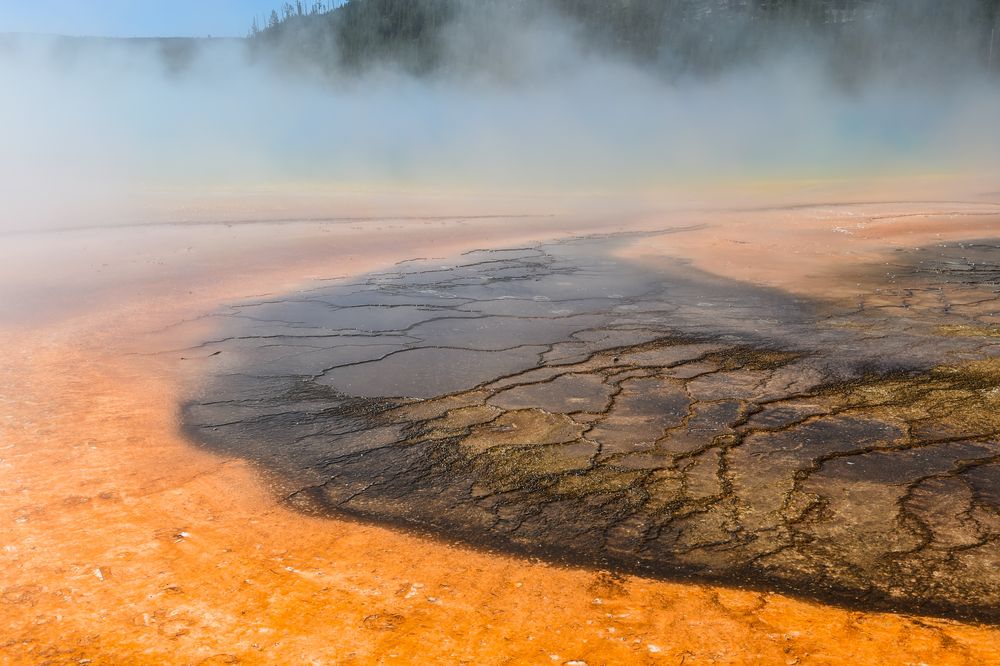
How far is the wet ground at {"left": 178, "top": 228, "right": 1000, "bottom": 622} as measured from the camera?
275cm

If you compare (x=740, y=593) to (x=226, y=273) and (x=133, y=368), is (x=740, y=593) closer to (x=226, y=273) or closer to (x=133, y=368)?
(x=133, y=368)

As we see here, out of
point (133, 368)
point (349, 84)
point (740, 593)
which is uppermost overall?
point (349, 84)

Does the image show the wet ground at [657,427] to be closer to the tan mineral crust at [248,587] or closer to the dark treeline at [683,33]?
the tan mineral crust at [248,587]

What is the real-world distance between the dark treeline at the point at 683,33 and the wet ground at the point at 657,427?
47.9 m

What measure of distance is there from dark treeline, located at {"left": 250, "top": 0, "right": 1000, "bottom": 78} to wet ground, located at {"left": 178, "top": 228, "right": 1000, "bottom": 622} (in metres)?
47.9

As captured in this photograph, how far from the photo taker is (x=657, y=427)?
382 cm

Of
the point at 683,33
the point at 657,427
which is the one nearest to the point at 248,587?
the point at 657,427

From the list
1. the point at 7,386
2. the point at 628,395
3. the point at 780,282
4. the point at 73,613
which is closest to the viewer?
the point at 73,613

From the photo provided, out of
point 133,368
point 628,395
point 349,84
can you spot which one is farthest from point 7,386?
point 349,84

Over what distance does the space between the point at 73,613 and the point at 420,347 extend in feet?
10.4

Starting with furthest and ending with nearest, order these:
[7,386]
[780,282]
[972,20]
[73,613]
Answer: [972,20], [780,282], [7,386], [73,613]

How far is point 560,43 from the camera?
55.3 m

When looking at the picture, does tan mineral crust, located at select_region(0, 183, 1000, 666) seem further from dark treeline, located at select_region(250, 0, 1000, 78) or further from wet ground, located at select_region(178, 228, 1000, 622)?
dark treeline, located at select_region(250, 0, 1000, 78)

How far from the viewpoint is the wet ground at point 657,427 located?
2748 mm
